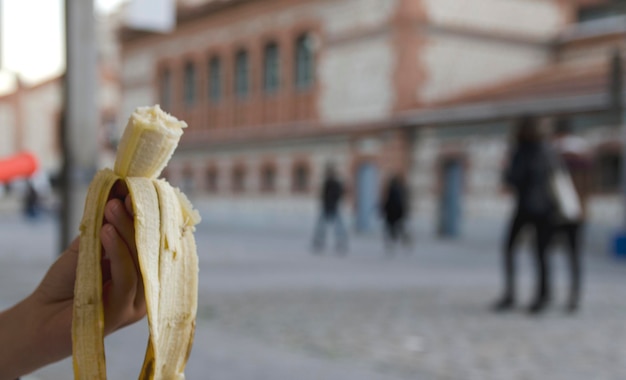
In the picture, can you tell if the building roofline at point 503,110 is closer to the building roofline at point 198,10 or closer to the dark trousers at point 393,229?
the dark trousers at point 393,229

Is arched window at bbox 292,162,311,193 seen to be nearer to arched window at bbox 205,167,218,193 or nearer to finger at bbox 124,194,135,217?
arched window at bbox 205,167,218,193

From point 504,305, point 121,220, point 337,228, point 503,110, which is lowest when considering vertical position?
point 504,305

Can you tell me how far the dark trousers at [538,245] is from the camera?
790cm

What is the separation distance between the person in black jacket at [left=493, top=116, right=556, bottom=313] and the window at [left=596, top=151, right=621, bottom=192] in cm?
1295

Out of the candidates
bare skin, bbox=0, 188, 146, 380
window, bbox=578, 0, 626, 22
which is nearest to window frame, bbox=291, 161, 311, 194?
window, bbox=578, 0, 626, 22

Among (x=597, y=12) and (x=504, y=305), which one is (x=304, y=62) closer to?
(x=597, y=12)

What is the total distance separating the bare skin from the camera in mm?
1167

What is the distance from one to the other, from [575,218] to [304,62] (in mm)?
21103

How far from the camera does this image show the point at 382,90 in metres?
25.3

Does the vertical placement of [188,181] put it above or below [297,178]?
below

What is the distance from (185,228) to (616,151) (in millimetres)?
20234

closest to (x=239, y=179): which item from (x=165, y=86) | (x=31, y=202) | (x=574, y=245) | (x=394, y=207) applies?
(x=165, y=86)

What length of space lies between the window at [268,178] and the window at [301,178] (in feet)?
4.43

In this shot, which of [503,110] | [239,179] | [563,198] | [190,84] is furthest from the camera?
[190,84]
